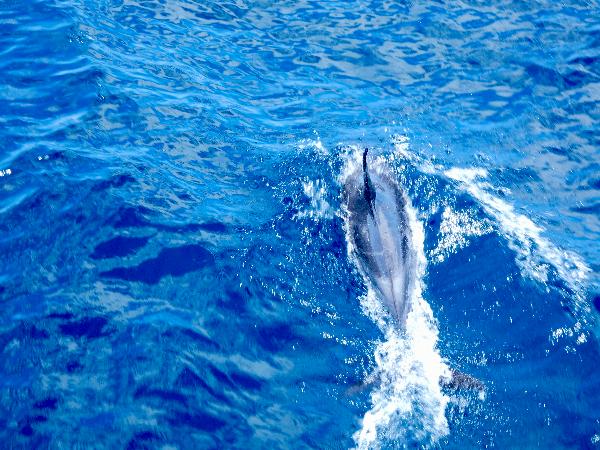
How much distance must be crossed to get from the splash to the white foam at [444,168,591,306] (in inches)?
116

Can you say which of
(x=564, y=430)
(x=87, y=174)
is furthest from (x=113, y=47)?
(x=564, y=430)

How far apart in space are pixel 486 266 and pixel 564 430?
413cm

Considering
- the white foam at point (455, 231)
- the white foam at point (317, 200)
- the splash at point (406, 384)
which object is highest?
the white foam at point (455, 231)

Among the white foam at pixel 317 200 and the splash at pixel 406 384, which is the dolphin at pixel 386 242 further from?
the white foam at pixel 317 200

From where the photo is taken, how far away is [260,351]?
12.2 m

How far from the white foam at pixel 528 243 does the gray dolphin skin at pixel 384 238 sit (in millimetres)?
2158

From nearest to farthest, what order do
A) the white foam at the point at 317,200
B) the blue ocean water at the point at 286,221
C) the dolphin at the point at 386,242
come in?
the blue ocean water at the point at 286,221 < the dolphin at the point at 386,242 < the white foam at the point at 317,200

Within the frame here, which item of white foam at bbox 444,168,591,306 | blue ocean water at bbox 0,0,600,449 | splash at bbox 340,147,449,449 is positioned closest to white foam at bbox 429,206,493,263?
blue ocean water at bbox 0,0,600,449

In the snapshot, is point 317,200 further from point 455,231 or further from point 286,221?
point 455,231

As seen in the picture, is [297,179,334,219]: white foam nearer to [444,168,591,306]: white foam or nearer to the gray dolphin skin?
the gray dolphin skin

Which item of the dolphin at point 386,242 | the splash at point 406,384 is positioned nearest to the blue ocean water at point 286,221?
the splash at point 406,384

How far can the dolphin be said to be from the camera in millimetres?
12839

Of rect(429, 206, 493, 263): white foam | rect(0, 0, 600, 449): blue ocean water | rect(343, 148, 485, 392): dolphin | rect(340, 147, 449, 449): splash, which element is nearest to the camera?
rect(340, 147, 449, 449): splash

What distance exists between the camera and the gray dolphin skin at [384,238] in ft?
43.1
